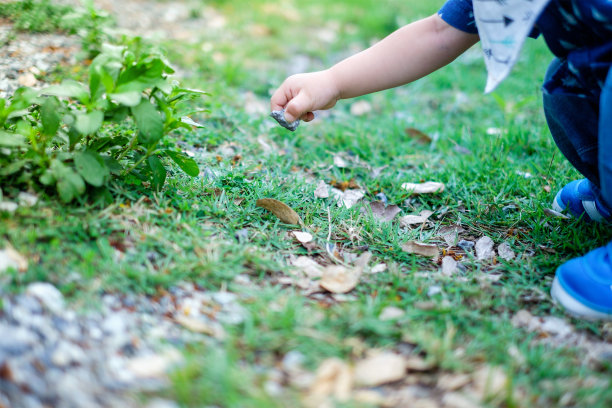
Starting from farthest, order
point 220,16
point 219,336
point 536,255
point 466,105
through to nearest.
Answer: point 220,16
point 466,105
point 536,255
point 219,336

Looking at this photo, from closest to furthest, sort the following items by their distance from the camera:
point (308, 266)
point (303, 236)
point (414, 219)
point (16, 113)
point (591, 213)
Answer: point (16, 113) → point (308, 266) → point (303, 236) → point (591, 213) → point (414, 219)

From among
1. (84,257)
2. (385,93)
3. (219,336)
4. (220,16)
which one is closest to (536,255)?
(219,336)

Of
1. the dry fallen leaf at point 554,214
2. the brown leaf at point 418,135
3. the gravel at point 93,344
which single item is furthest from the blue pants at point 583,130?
the gravel at point 93,344

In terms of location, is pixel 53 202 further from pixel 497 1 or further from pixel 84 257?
pixel 497 1

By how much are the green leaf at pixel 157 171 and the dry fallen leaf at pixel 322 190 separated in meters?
0.67

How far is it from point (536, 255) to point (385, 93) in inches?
74.9

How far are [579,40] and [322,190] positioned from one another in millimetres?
1092

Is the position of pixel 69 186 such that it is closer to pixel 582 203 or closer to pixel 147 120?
pixel 147 120

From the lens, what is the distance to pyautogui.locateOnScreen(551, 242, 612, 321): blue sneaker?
1468 millimetres

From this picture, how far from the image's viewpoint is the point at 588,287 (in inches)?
58.1

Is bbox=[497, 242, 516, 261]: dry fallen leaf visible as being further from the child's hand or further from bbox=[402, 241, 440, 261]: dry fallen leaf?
the child's hand

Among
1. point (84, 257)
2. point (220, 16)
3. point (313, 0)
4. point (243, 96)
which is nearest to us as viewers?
point (84, 257)

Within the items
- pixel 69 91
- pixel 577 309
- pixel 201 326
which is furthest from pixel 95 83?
pixel 577 309

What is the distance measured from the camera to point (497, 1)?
4.97ft
